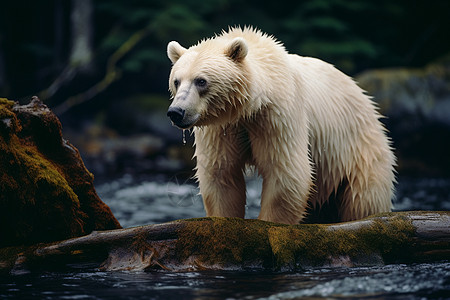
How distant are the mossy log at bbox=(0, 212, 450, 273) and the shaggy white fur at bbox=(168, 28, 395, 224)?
0.80 meters

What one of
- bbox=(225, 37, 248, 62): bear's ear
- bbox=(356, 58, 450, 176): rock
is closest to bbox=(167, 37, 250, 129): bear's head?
bbox=(225, 37, 248, 62): bear's ear

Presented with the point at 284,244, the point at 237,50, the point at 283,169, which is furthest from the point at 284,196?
the point at 237,50

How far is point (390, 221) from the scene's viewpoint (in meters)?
4.15

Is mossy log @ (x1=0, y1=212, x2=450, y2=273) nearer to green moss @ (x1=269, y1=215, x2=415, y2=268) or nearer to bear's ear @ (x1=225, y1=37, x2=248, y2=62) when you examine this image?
green moss @ (x1=269, y1=215, x2=415, y2=268)

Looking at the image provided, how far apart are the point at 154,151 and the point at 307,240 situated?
11.9 meters

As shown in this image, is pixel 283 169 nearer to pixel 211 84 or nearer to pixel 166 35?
pixel 211 84

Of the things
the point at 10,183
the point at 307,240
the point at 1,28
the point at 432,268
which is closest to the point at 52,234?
the point at 10,183

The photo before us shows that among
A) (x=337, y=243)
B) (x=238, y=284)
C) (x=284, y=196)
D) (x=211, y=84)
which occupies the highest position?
(x=211, y=84)

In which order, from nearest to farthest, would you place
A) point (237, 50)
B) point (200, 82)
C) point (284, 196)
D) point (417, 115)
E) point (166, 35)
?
point (200, 82) → point (237, 50) → point (284, 196) → point (417, 115) → point (166, 35)

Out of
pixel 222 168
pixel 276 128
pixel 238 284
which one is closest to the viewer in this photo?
pixel 238 284

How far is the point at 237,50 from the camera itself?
4496mm

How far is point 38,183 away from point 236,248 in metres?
1.61

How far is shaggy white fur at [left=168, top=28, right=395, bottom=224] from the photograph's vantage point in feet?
14.6

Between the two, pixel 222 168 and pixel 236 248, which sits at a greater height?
pixel 222 168
